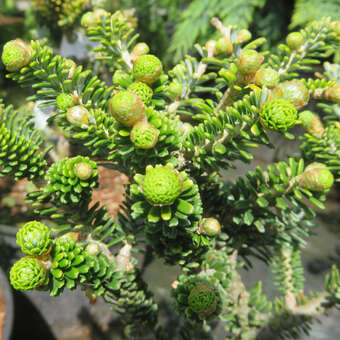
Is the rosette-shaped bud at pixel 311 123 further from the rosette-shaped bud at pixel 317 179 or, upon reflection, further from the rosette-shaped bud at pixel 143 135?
the rosette-shaped bud at pixel 143 135

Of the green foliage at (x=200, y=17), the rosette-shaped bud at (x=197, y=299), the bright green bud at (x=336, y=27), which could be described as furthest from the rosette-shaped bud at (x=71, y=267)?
the green foliage at (x=200, y=17)

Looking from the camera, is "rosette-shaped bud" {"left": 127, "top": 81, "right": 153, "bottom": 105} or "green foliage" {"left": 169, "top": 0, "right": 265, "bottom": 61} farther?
"green foliage" {"left": 169, "top": 0, "right": 265, "bottom": 61}

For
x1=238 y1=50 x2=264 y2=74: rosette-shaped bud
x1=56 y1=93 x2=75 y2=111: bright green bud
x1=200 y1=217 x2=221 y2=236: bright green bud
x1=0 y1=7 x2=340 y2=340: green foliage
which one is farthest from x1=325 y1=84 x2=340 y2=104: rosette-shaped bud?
x1=56 y1=93 x2=75 y2=111: bright green bud

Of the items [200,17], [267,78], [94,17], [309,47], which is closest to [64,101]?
[94,17]

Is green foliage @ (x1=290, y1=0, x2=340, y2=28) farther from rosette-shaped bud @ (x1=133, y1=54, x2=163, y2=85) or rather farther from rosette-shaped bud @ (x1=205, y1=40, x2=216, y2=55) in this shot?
rosette-shaped bud @ (x1=133, y1=54, x2=163, y2=85)

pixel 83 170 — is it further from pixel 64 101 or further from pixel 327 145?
pixel 327 145

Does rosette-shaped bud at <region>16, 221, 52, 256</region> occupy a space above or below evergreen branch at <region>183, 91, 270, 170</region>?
below

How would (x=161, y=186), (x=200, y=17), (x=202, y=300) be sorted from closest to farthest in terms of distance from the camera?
(x=161, y=186) → (x=202, y=300) → (x=200, y=17)
